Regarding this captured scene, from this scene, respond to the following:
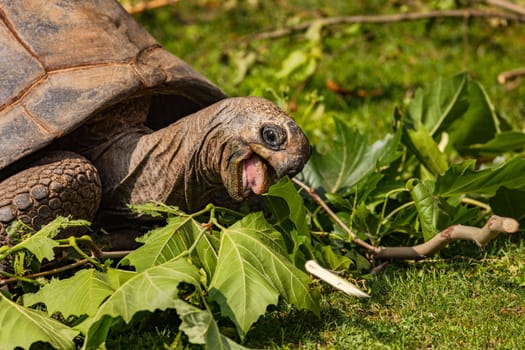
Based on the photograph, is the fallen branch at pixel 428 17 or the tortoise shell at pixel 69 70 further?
the fallen branch at pixel 428 17

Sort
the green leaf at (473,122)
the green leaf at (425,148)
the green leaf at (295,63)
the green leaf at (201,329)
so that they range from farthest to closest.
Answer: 1. the green leaf at (295,63)
2. the green leaf at (473,122)
3. the green leaf at (425,148)
4. the green leaf at (201,329)

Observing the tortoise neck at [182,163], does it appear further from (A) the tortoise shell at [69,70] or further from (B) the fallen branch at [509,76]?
(B) the fallen branch at [509,76]

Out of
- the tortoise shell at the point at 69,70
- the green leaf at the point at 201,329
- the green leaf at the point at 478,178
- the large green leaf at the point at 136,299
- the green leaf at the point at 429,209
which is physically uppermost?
the tortoise shell at the point at 69,70

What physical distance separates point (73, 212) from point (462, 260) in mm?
1532

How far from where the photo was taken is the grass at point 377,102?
282 cm

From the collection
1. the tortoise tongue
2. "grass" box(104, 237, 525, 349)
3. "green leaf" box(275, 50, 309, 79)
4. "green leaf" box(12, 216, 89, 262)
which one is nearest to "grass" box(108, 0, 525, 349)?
"grass" box(104, 237, 525, 349)

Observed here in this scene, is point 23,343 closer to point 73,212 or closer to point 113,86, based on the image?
point 73,212

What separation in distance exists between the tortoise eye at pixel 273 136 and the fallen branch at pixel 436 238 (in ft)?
1.72

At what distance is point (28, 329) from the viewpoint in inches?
102

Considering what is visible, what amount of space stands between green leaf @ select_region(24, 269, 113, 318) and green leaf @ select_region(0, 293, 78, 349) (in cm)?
6

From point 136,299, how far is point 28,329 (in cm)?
33

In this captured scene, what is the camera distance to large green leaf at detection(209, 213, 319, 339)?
2.66 meters

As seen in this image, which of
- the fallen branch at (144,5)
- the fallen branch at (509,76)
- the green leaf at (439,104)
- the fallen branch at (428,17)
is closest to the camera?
the green leaf at (439,104)

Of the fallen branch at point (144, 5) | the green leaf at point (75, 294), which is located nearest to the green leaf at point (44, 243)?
the green leaf at point (75, 294)
